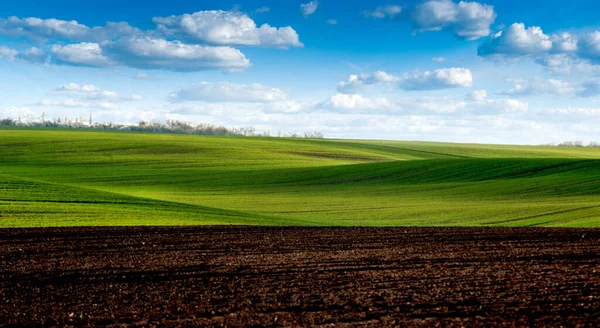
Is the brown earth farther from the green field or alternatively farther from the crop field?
the green field

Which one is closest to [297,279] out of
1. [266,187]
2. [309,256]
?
[309,256]

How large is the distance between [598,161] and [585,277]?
4605 centimetres

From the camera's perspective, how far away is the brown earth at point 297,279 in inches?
489

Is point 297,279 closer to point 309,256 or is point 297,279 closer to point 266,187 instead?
point 309,256

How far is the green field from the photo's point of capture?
33.4 meters

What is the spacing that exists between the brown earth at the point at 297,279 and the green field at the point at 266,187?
7802mm

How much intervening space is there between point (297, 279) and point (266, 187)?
4151cm

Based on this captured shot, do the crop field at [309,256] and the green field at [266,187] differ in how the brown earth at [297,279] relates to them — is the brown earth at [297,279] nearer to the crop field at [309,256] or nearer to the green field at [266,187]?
the crop field at [309,256]

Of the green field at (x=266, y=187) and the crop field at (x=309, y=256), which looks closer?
the crop field at (x=309, y=256)

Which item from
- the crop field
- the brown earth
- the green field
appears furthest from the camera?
the green field

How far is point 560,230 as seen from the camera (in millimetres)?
26844

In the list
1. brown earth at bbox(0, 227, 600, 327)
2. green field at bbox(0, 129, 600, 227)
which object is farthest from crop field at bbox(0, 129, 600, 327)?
green field at bbox(0, 129, 600, 227)

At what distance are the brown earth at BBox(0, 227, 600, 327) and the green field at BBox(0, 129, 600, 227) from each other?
780 cm

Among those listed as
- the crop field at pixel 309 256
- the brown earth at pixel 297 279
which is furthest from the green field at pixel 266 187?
the brown earth at pixel 297 279
